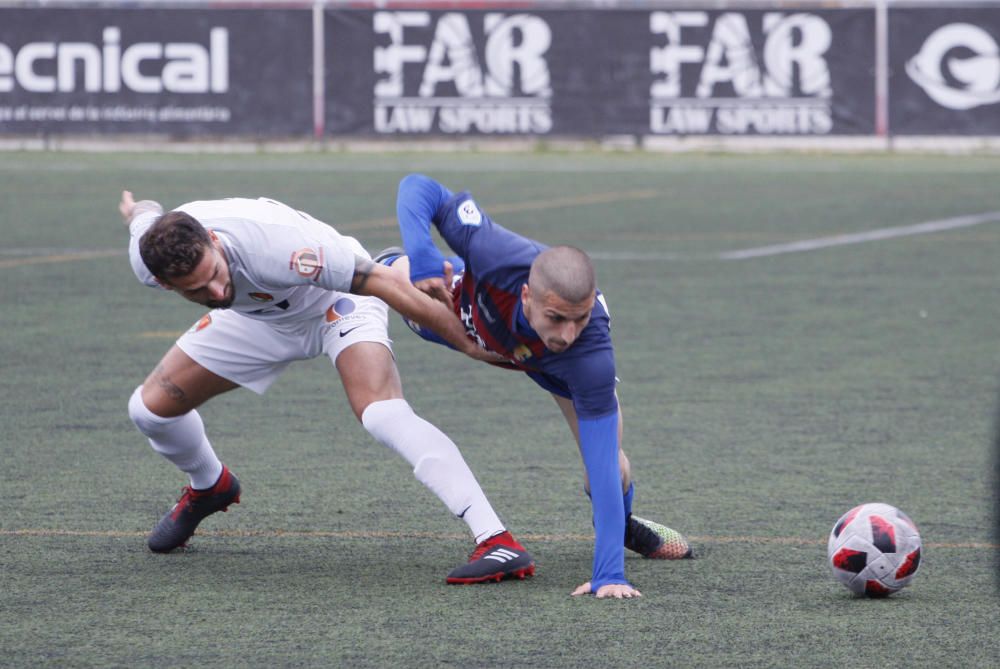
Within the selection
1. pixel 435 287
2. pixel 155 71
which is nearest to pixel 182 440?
pixel 435 287

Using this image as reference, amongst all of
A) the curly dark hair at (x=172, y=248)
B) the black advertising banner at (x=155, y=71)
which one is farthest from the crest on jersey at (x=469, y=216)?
the black advertising banner at (x=155, y=71)

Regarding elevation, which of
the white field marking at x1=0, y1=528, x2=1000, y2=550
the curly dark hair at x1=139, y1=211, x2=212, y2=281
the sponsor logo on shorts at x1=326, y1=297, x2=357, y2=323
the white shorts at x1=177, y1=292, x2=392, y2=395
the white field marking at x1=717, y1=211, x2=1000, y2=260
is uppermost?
the curly dark hair at x1=139, y1=211, x2=212, y2=281

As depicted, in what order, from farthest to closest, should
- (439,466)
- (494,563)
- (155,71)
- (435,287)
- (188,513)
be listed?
(155,71)
(188,513)
(439,466)
(494,563)
(435,287)

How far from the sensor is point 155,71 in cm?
2592

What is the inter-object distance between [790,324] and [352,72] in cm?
1527

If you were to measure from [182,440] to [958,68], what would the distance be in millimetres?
21759

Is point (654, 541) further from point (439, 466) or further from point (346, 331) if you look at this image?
point (346, 331)

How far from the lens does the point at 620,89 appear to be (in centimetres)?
2631

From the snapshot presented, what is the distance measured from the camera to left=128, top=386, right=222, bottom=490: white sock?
240 inches

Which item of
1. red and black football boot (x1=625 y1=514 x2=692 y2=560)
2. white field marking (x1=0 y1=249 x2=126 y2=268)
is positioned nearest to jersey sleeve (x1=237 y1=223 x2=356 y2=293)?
red and black football boot (x1=625 y1=514 x2=692 y2=560)

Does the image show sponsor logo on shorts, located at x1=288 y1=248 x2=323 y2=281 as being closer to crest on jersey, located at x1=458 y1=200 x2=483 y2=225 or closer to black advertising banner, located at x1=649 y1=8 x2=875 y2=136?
crest on jersey, located at x1=458 y1=200 x2=483 y2=225

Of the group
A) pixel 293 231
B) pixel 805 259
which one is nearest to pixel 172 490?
pixel 293 231

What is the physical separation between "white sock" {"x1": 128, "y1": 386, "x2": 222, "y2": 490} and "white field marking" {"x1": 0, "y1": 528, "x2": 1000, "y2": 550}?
0.35 metres

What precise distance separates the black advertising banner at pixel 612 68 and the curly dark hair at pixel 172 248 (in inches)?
838
